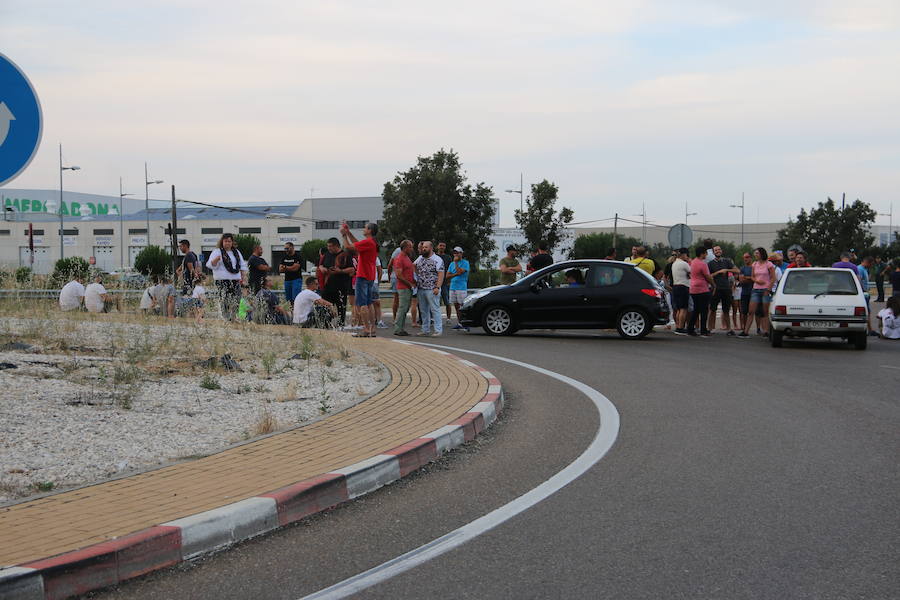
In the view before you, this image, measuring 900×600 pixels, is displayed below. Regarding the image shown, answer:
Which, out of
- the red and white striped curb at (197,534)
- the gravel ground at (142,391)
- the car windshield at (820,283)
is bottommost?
the red and white striped curb at (197,534)

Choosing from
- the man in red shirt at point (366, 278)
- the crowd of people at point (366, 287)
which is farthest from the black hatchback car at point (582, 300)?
the man in red shirt at point (366, 278)

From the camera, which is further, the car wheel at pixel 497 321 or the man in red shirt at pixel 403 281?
the car wheel at pixel 497 321

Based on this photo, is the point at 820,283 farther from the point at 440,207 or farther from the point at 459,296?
the point at 440,207

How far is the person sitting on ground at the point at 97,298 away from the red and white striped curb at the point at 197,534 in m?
12.0

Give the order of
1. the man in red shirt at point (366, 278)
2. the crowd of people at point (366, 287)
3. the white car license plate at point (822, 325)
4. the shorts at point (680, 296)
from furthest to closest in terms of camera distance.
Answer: the shorts at point (680, 296), the white car license plate at point (822, 325), the crowd of people at point (366, 287), the man in red shirt at point (366, 278)

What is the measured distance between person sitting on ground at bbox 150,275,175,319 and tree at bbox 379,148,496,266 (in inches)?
1754

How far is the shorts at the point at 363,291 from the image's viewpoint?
49.8 feet

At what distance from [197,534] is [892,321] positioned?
670 inches

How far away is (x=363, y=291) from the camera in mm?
15242

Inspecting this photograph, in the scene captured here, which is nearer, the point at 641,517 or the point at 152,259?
the point at 641,517

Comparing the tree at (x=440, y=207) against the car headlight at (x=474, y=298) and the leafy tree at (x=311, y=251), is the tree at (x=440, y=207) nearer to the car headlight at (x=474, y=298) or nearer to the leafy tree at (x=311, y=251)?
the leafy tree at (x=311, y=251)

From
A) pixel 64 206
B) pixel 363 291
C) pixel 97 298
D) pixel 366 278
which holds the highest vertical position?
pixel 64 206

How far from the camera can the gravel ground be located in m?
6.05

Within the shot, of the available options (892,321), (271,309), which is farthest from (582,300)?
(892,321)
